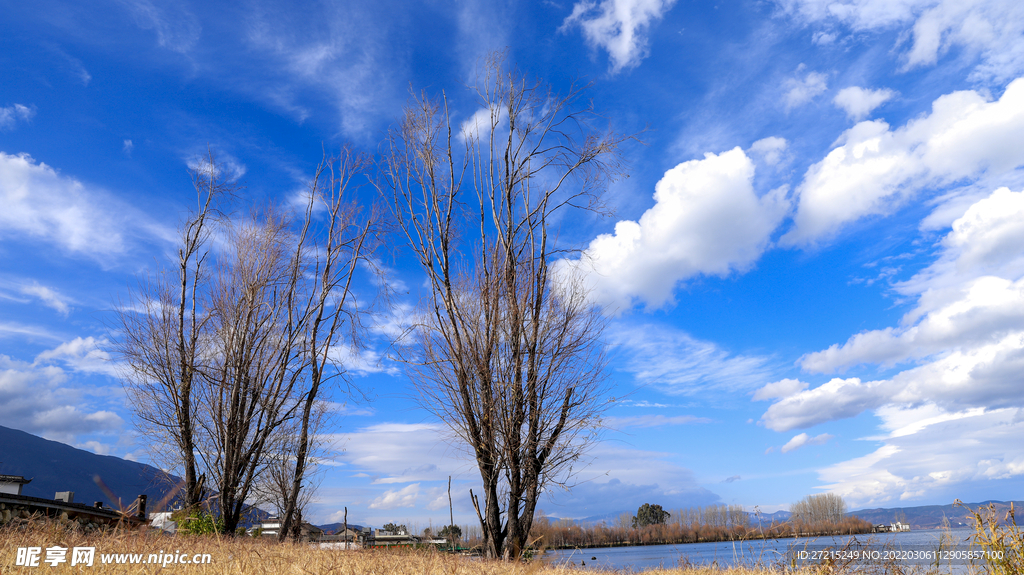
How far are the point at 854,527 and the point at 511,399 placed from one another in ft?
14.7

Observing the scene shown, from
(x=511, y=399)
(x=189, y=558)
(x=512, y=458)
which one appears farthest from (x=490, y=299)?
(x=189, y=558)

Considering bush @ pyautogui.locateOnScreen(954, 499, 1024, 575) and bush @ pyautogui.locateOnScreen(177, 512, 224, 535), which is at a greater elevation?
bush @ pyautogui.locateOnScreen(954, 499, 1024, 575)

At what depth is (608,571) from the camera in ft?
23.0

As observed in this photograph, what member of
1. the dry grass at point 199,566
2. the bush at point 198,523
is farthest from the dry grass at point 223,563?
the bush at point 198,523

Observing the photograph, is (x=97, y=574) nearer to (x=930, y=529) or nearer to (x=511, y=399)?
(x=511, y=399)

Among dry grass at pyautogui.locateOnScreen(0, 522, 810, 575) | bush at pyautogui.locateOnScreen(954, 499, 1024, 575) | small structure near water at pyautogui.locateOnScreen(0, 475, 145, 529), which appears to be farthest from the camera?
small structure near water at pyautogui.locateOnScreen(0, 475, 145, 529)

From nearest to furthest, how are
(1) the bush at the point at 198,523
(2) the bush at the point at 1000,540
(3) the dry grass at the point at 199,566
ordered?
(3) the dry grass at the point at 199,566 → (2) the bush at the point at 1000,540 → (1) the bush at the point at 198,523

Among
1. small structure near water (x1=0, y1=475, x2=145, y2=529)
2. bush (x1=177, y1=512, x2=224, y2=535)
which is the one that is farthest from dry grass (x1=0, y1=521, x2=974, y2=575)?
small structure near water (x1=0, y1=475, x2=145, y2=529)

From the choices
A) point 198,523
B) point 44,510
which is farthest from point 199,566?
point 44,510

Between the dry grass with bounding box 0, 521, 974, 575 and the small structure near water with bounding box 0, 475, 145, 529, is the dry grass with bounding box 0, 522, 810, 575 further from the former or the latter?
the small structure near water with bounding box 0, 475, 145, 529

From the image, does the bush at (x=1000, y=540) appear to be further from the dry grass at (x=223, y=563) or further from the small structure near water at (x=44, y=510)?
the small structure near water at (x=44, y=510)

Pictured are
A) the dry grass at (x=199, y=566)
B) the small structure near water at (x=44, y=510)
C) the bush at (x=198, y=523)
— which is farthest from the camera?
the small structure near water at (x=44, y=510)

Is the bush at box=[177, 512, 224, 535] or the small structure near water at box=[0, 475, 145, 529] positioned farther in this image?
the small structure near water at box=[0, 475, 145, 529]

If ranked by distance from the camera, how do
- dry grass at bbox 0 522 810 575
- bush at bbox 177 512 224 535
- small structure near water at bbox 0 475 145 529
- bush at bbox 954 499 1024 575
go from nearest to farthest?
1. dry grass at bbox 0 522 810 575
2. bush at bbox 954 499 1024 575
3. bush at bbox 177 512 224 535
4. small structure near water at bbox 0 475 145 529
